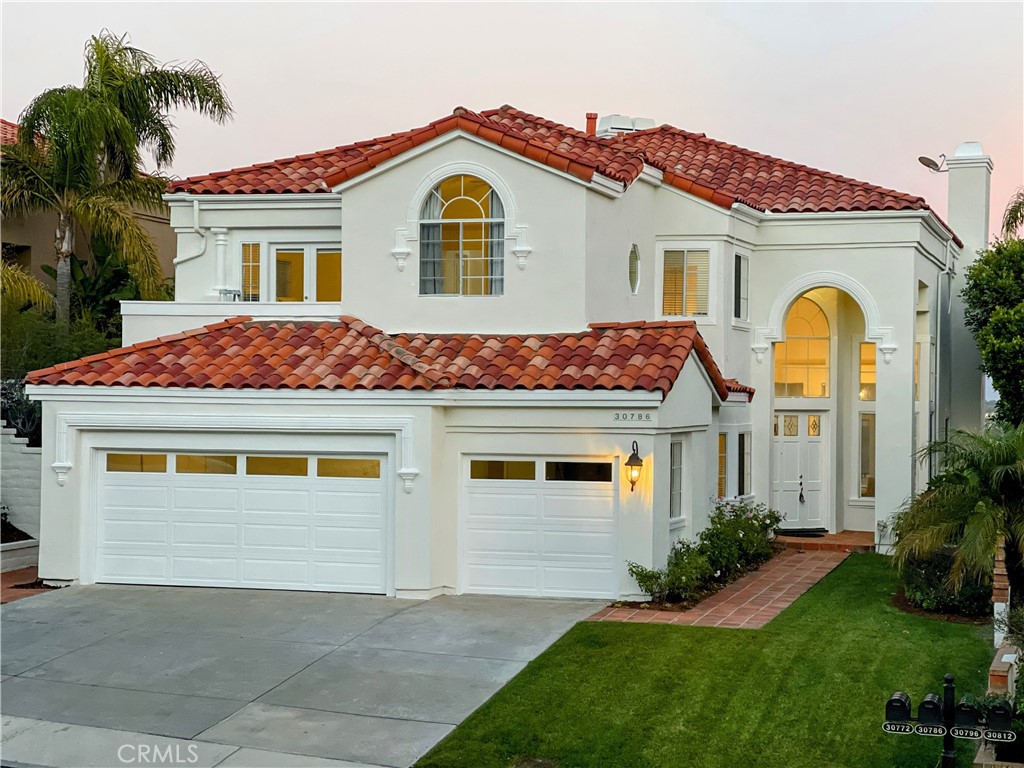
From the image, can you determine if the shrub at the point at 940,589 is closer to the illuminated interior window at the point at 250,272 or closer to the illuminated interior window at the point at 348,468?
the illuminated interior window at the point at 348,468

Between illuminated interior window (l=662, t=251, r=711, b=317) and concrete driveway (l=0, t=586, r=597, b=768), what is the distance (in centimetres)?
717

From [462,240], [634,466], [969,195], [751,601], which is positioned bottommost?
[751,601]

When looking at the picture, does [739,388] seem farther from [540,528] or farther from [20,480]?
[20,480]

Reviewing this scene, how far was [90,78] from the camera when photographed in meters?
25.9

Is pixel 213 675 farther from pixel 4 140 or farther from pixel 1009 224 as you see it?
pixel 1009 224

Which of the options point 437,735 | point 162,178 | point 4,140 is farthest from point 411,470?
point 4,140

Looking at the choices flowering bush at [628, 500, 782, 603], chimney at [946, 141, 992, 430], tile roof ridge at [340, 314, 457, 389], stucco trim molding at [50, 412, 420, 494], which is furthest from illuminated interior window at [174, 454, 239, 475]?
chimney at [946, 141, 992, 430]

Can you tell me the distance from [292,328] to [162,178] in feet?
30.9

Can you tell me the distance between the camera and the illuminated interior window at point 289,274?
21938 millimetres

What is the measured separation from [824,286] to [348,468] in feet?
33.3

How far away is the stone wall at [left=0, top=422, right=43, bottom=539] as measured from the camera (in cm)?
2094

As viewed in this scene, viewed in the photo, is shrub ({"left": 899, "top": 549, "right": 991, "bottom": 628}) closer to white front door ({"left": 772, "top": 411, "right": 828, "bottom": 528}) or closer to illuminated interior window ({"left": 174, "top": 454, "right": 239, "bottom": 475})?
white front door ({"left": 772, "top": 411, "right": 828, "bottom": 528})

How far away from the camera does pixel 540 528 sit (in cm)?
1703

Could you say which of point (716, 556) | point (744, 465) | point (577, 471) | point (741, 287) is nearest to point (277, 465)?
point (577, 471)
